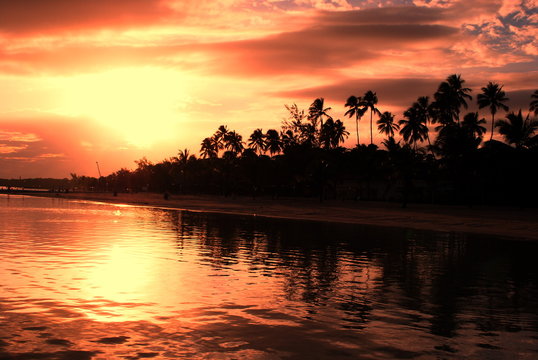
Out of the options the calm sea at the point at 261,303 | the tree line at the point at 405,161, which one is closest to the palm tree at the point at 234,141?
the tree line at the point at 405,161

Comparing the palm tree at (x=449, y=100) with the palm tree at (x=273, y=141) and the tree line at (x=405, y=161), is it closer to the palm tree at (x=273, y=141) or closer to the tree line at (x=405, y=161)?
the tree line at (x=405, y=161)

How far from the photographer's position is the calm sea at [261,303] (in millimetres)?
8039

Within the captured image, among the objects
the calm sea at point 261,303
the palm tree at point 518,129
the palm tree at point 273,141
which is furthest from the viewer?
the palm tree at point 273,141

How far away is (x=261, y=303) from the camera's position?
11312 mm

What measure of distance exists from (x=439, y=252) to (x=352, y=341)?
15132 millimetres

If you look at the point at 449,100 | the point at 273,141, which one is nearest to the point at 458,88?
the point at 449,100

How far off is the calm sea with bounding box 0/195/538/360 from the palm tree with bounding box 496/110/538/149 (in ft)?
136

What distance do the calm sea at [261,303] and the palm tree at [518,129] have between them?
136 feet

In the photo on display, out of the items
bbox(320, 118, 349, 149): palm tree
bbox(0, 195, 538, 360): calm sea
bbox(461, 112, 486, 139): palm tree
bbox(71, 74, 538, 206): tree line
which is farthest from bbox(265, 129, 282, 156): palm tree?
bbox(0, 195, 538, 360): calm sea

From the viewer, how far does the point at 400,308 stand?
11.0m

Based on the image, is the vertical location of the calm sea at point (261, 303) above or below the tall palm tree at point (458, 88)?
below

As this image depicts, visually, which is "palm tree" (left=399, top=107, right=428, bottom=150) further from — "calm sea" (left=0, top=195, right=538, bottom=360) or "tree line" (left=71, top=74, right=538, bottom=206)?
"calm sea" (left=0, top=195, right=538, bottom=360)

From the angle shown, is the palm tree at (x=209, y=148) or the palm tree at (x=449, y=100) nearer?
the palm tree at (x=449, y=100)

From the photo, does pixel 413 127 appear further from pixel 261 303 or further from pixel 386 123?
pixel 261 303
